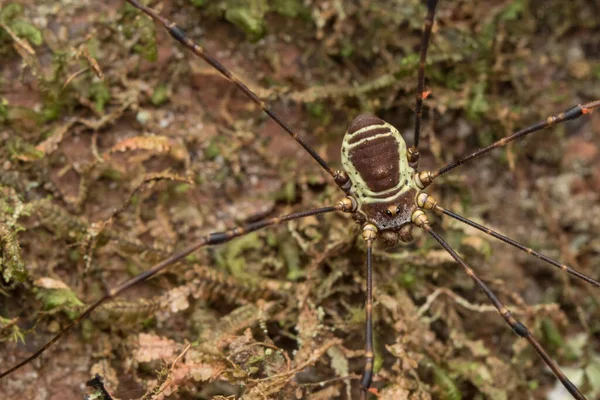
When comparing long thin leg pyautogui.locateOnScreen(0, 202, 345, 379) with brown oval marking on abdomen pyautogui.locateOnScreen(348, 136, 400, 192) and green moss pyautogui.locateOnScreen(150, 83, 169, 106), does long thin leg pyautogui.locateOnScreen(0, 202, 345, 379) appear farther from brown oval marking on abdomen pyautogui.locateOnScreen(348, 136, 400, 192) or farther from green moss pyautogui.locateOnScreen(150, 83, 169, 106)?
green moss pyautogui.locateOnScreen(150, 83, 169, 106)

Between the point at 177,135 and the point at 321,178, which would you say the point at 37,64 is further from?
the point at 321,178

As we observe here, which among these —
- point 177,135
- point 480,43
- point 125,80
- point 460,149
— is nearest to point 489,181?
point 460,149

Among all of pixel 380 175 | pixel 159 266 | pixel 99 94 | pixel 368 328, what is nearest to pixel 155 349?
pixel 159 266

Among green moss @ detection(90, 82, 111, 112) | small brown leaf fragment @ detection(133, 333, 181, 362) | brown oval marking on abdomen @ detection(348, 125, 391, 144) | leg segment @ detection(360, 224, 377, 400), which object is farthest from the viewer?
green moss @ detection(90, 82, 111, 112)

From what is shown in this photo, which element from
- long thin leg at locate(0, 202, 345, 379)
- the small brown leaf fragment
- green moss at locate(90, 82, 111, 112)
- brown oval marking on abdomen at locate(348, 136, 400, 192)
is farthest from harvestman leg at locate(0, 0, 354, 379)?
green moss at locate(90, 82, 111, 112)

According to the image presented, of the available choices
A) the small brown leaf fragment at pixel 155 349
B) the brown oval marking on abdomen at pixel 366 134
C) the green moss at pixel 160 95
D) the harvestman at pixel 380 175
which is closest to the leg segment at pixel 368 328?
the harvestman at pixel 380 175

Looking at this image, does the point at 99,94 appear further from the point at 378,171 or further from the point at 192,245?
the point at 378,171

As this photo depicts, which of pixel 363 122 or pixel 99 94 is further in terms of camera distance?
pixel 99 94

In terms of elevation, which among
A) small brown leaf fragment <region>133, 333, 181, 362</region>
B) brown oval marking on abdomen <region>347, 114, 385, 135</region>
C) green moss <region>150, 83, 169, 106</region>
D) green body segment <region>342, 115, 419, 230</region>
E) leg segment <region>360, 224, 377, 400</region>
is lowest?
small brown leaf fragment <region>133, 333, 181, 362</region>
